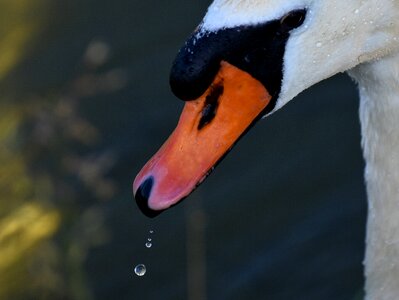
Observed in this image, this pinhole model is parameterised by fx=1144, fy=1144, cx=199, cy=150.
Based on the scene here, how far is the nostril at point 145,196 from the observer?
3.17 m

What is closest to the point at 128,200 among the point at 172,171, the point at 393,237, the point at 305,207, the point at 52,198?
the point at 52,198

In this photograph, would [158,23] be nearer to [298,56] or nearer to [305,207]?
[305,207]

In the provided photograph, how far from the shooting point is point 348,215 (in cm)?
550

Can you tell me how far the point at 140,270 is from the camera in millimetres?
5145

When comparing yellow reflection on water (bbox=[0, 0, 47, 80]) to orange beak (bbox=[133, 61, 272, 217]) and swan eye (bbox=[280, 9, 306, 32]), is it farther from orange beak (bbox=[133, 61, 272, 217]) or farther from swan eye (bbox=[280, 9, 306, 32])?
swan eye (bbox=[280, 9, 306, 32])

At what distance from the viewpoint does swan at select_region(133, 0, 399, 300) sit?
2.91m

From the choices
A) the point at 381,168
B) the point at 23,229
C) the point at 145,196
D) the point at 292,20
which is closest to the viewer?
the point at 292,20

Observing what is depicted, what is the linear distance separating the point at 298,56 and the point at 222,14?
342mm

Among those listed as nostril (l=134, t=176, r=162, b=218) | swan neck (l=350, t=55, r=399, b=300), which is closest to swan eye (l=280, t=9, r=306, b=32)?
swan neck (l=350, t=55, r=399, b=300)

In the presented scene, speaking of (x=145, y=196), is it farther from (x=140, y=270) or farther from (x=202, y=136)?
(x=140, y=270)

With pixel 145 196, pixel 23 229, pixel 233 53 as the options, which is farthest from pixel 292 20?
pixel 23 229

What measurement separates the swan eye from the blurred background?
2400 mm

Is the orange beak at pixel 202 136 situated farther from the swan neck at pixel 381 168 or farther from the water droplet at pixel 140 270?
the water droplet at pixel 140 270

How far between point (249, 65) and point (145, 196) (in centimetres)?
47
